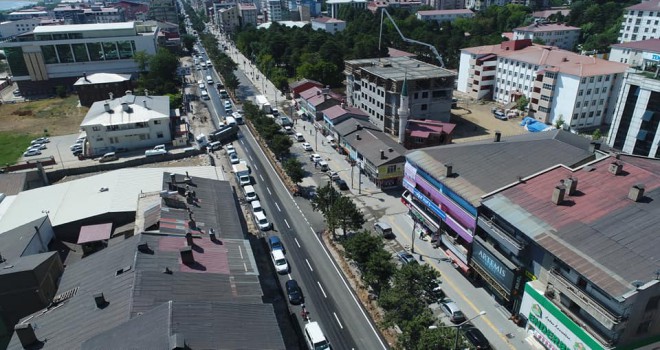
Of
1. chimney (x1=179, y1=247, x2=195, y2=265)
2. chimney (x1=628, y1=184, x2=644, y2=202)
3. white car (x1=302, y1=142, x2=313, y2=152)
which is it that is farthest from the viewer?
white car (x1=302, y1=142, x2=313, y2=152)

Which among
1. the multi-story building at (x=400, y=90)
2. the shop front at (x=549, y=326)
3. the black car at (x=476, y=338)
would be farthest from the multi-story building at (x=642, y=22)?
the black car at (x=476, y=338)

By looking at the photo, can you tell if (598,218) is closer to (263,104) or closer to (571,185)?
(571,185)

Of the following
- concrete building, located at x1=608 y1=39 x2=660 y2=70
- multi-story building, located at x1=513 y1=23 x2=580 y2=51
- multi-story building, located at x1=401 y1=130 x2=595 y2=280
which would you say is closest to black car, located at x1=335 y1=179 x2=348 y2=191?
multi-story building, located at x1=401 y1=130 x2=595 y2=280

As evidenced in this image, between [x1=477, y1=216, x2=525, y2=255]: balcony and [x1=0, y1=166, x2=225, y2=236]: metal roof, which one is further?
[x1=0, y1=166, x2=225, y2=236]: metal roof

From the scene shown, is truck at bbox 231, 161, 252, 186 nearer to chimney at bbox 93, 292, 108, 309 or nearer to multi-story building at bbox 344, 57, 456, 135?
multi-story building at bbox 344, 57, 456, 135

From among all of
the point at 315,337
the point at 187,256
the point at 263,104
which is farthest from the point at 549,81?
the point at 187,256

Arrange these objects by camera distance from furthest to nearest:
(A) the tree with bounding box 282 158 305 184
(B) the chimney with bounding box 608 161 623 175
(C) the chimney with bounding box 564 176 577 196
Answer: (A) the tree with bounding box 282 158 305 184 → (B) the chimney with bounding box 608 161 623 175 → (C) the chimney with bounding box 564 176 577 196

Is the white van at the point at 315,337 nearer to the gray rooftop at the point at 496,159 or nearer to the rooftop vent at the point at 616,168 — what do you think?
the gray rooftop at the point at 496,159

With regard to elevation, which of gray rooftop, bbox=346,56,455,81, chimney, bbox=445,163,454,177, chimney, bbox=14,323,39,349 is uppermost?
gray rooftop, bbox=346,56,455,81
